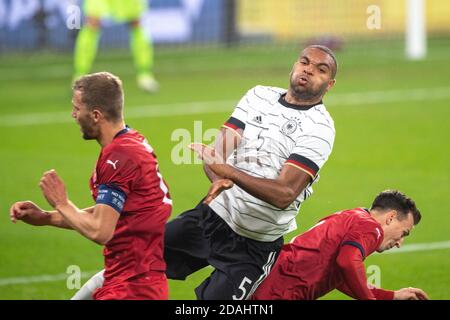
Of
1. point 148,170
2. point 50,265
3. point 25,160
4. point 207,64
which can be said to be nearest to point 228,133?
point 148,170

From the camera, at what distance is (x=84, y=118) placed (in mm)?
6426

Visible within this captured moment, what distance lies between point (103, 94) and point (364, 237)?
1974 mm

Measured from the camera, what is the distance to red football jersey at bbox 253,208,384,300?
7316 mm

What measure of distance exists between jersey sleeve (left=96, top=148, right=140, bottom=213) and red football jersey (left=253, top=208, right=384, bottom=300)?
1.48 m

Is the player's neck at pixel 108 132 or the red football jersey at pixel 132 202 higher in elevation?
the player's neck at pixel 108 132

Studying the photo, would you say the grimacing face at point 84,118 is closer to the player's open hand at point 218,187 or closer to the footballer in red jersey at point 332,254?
the player's open hand at point 218,187

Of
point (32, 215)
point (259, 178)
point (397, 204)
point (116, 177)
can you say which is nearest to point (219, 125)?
point (397, 204)

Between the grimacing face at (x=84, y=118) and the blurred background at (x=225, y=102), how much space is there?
109 inches

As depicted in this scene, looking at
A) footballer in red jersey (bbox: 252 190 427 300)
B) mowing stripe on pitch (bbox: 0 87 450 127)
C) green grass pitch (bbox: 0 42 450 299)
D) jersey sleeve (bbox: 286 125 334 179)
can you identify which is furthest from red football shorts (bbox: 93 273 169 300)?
mowing stripe on pitch (bbox: 0 87 450 127)

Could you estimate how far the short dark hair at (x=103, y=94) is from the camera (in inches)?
252

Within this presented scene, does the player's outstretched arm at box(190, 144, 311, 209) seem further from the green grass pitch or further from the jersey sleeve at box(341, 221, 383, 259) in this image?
the green grass pitch

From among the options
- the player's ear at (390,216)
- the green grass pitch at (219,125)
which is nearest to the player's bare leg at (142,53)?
the green grass pitch at (219,125)

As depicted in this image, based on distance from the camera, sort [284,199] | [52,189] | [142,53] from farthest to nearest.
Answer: [142,53] < [284,199] < [52,189]

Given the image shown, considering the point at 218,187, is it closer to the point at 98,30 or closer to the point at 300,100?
the point at 300,100
